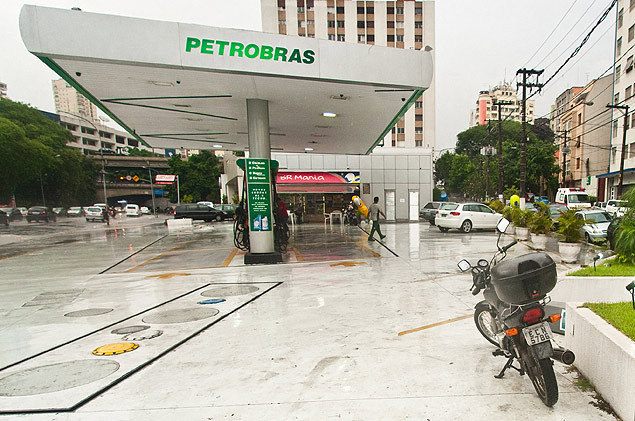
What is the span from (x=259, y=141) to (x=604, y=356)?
8.75 m

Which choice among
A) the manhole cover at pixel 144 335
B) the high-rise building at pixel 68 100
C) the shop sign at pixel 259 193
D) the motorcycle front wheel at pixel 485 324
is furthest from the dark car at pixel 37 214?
the high-rise building at pixel 68 100

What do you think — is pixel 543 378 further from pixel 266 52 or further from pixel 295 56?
pixel 266 52

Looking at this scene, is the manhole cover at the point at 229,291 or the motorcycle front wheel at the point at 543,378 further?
the manhole cover at the point at 229,291

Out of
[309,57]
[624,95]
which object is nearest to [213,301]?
[309,57]

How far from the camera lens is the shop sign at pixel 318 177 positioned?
77.5ft

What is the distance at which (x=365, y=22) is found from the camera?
168ft

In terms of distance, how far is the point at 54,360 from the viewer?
12.7ft

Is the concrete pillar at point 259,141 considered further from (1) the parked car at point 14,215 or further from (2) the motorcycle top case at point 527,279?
(1) the parked car at point 14,215

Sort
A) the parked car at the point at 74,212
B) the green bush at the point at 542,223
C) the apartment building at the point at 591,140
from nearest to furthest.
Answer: the green bush at the point at 542,223, the apartment building at the point at 591,140, the parked car at the point at 74,212

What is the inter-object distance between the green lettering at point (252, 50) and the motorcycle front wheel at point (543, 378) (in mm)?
7350

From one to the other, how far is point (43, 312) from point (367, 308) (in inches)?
223

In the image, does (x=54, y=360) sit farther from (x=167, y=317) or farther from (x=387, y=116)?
(x=387, y=116)

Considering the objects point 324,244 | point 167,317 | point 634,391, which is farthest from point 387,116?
point 634,391

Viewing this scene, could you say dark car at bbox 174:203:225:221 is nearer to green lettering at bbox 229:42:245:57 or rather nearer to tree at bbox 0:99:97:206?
tree at bbox 0:99:97:206
